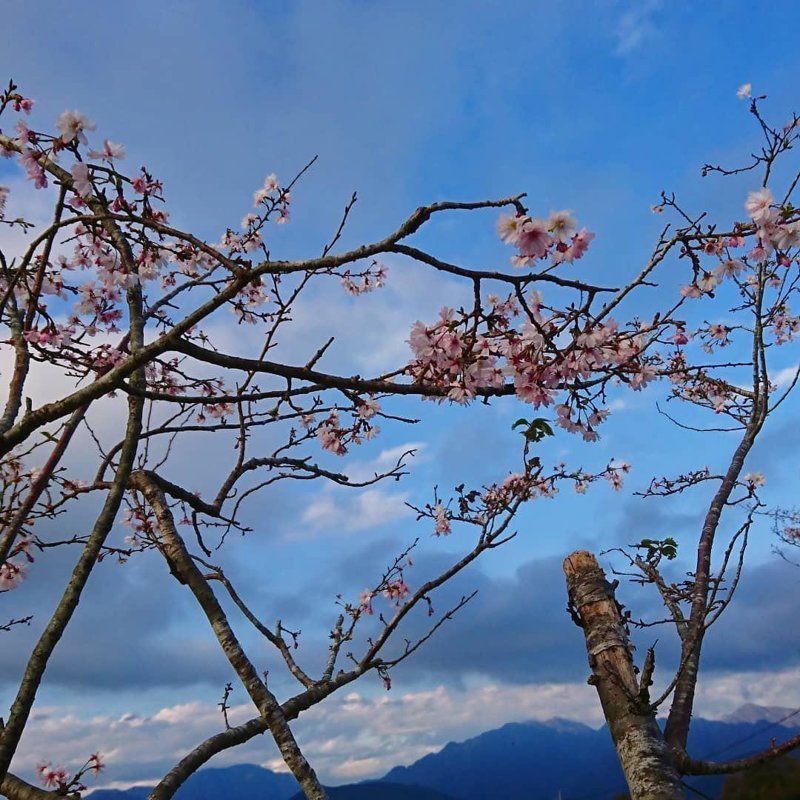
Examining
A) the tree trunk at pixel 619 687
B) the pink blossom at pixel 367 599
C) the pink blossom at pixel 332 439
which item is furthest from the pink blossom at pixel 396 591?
the tree trunk at pixel 619 687

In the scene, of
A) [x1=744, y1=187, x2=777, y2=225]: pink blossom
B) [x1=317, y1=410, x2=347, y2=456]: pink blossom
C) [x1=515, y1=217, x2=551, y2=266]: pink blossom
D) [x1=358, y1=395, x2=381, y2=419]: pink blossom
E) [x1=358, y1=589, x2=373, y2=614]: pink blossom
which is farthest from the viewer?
[x1=358, y1=589, x2=373, y2=614]: pink blossom

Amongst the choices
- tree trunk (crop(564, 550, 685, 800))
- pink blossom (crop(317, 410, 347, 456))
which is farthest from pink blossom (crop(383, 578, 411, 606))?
tree trunk (crop(564, 550, 685, 800))

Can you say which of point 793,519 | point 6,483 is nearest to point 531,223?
point 6,483

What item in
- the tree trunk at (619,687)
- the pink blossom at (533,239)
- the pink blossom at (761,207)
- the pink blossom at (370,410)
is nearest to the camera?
the tree trunk at (619,687)

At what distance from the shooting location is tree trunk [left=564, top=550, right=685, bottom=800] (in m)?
2.54

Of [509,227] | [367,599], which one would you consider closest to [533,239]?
[509,227]

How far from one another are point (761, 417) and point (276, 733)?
16.7ft

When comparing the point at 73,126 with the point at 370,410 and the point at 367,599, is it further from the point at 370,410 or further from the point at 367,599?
the point at 367,599

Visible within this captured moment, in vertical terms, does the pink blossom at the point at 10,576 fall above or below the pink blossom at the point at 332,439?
below

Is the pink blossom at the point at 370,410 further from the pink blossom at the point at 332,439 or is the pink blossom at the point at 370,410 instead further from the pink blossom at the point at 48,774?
the pink blossom at the point at 48,774

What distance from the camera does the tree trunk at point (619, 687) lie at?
2.54 m

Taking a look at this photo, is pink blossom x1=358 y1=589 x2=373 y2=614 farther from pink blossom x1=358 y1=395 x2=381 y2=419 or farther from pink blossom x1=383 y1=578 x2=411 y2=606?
pink blossom x1=358 y1=395 x2=381 y2=419

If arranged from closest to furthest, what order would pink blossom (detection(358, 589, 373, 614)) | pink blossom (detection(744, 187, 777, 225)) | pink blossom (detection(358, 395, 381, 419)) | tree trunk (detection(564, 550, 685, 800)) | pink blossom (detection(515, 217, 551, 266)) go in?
tree trunk (detection(564, 550, 685, 800))
pink blossom (detection(515, 217, 551, 266))
pink blossom (detection(744, 187, 777, 225))
pink blossom (detection(358, 395, 381, 419))
pink blossom (detection(358, 589, 373, 614))

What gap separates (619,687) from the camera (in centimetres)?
279
